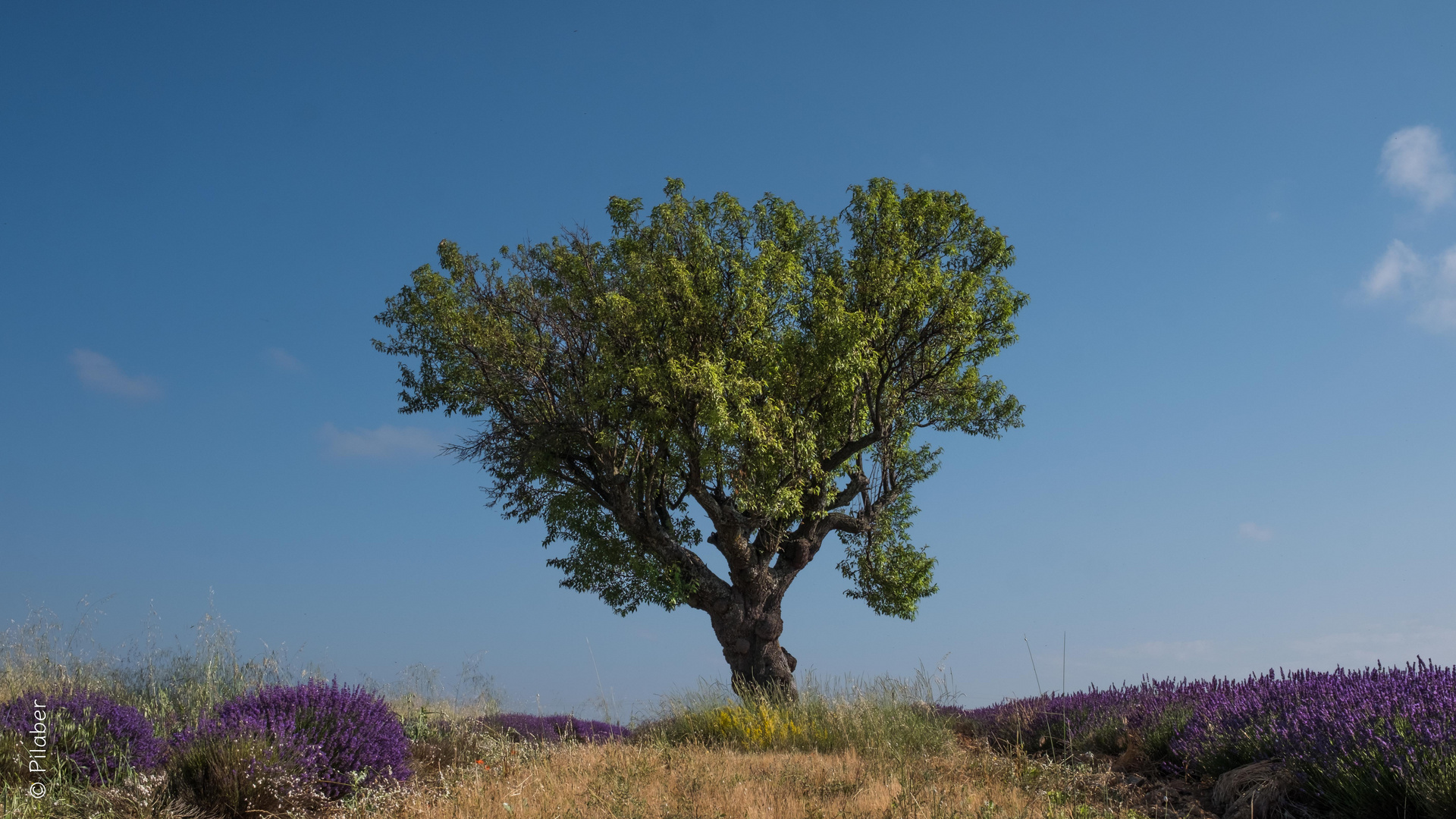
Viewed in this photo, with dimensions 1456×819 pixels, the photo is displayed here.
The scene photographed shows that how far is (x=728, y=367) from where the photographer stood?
13.6 m

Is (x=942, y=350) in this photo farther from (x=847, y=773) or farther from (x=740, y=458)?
(x=847, y=773)

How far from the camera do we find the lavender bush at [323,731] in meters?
6.23

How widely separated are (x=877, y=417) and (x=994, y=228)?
14.1 ft

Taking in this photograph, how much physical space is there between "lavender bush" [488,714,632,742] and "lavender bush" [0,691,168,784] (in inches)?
175

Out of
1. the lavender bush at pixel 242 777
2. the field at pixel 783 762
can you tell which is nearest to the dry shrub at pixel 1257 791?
the field at pixel 783 762

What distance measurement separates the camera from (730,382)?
12.5m

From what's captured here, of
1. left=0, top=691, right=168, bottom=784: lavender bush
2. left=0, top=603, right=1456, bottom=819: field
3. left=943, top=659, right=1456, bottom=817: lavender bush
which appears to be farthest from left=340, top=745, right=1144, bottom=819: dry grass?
left=0, top=691, right=168, bottom=784: lavender bush

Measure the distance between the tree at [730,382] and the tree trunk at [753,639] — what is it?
4 cm

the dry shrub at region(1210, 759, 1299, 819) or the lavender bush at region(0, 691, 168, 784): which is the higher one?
the lavender bush at region(0, 691, 168, 784)

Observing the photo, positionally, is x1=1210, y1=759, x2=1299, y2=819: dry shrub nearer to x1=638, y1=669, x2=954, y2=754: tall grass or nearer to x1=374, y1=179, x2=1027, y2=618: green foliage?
x1=638, y1=669, x2=954, y2=754: tall grass

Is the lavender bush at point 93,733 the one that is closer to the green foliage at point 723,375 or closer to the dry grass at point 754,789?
the dry grass at point 754,789

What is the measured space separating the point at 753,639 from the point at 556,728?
3.76m

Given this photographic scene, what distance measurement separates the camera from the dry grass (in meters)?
5.62

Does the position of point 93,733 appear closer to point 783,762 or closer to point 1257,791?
point 783,762
